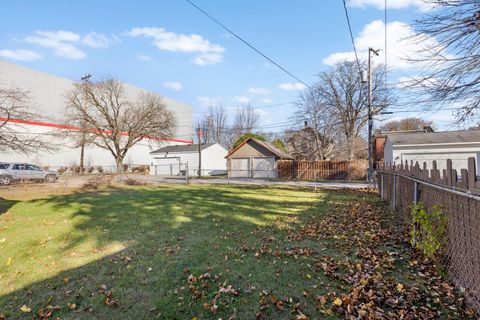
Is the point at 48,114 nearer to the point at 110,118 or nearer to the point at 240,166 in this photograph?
the point at 110,118

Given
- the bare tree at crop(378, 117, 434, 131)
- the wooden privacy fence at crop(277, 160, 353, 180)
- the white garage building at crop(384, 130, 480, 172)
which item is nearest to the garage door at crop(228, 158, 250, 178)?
the wooden privacy fence at crop(277, 160, 353, 180)

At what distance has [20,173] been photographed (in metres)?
19.6

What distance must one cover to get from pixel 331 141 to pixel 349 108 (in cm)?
464

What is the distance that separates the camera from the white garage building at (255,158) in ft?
93.7

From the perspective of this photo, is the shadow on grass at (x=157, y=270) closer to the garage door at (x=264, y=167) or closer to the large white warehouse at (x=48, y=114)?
the garage door at (x=264, y=167)

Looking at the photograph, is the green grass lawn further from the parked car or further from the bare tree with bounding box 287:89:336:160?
the bare tree with bounding box 287:89:336:160

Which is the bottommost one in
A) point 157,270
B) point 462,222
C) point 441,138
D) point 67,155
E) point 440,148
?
point 157,270

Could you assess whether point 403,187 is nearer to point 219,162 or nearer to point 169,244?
point 169,244

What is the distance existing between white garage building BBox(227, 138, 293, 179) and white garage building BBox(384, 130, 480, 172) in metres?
12.1

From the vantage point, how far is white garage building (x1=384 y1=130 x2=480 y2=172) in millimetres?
16375

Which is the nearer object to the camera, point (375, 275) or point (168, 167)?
point (375, 275)

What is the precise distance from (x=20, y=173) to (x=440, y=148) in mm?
28273

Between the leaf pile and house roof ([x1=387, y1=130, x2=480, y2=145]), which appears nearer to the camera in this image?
the leaf pile

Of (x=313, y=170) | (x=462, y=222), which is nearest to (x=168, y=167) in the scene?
(x=313, y=170)
